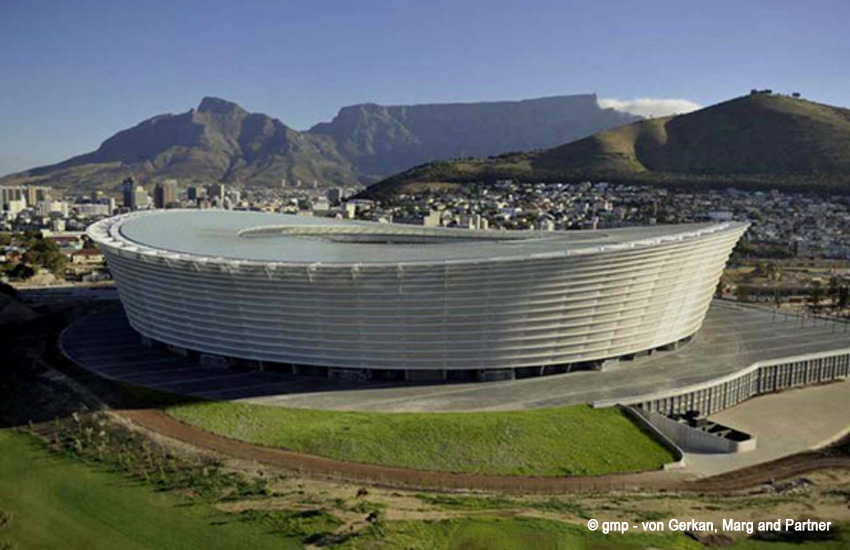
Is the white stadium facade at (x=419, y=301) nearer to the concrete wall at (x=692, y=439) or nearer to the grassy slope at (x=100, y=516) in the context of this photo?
the concrete wall at (x=692, y=439)

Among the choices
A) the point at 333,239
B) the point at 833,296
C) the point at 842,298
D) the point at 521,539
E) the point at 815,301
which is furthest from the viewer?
the point at 833,296

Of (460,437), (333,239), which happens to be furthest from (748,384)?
(333,239)

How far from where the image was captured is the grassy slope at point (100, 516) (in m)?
29.5

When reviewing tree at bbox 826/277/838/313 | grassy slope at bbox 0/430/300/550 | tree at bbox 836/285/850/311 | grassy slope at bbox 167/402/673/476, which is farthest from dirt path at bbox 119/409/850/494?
tree at bbox 826/277/838/313

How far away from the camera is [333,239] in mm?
69625

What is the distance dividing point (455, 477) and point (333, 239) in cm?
3720

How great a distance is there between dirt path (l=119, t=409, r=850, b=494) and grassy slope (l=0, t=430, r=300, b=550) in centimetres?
566

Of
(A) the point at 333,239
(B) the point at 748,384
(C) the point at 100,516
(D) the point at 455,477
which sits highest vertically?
(A) the point at 333,239

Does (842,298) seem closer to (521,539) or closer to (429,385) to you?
(429,385)

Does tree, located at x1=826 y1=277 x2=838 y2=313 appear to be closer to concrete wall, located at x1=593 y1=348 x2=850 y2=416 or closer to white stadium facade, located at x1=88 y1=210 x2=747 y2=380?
concrete wall, located at x1=593 y1=348 x2=850 y2=416

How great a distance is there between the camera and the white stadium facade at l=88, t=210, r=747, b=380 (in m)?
46.2

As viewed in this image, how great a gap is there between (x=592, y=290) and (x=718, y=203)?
129 meters

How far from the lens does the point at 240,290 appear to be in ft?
158

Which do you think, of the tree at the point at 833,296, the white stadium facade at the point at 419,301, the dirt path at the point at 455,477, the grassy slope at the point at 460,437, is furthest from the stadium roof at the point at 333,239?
the tree at the point at 833,296
